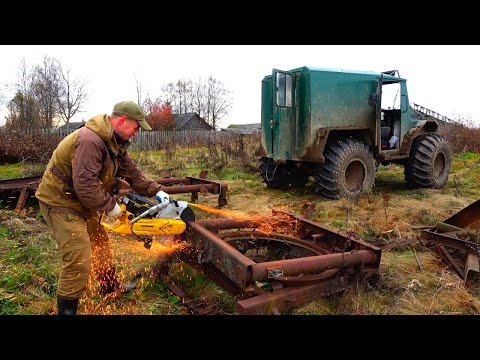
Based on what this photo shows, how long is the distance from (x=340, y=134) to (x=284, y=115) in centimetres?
136

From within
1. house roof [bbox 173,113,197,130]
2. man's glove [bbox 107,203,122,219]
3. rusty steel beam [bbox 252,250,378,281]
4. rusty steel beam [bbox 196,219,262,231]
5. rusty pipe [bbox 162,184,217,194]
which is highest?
house roof [bbox 173,113,197,130]

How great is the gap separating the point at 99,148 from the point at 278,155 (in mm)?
5666

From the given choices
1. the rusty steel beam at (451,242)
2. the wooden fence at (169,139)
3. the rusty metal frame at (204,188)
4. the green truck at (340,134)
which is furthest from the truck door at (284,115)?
the wooden fence at (169,139)

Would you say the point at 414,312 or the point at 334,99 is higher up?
the point at 334,99

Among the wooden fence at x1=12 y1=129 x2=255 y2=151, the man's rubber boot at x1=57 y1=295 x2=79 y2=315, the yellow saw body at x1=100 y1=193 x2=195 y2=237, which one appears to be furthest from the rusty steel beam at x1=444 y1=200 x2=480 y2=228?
the wooden fence at x1=12 y1=129 x2=255 y2=151

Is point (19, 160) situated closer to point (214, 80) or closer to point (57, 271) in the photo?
point (57, 271)

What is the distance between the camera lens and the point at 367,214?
6590 millimetres

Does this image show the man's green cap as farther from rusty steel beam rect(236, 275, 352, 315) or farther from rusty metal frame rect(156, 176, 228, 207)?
rusty metal frame rect(156, 176, 228, 207)

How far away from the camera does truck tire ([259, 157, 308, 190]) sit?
9.17 m

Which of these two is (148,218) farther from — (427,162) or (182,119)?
(182,119)

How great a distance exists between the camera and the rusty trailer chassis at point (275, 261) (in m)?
2.94

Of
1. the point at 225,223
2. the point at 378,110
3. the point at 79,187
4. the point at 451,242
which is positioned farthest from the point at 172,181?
the point at 451,242
